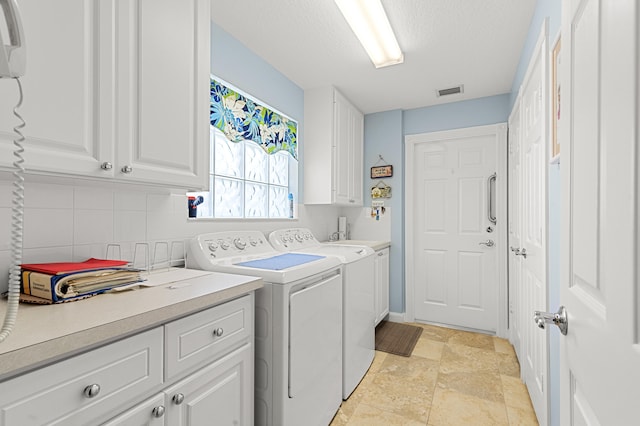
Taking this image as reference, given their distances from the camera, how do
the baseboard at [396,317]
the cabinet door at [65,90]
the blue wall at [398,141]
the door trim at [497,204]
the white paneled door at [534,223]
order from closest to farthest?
the cabinet door at [65,90], the white paneled door at [534,223], the door trim at [497,204], the blue wall at [398,141], the baseboard at [396,317]

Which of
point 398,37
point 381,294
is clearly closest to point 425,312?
point 381,294

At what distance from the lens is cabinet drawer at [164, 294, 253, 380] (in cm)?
98

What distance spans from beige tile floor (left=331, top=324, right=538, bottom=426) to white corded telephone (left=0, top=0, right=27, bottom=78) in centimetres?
207

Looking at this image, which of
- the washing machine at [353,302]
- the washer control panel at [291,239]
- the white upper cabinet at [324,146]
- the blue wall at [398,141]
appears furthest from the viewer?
the blue wall at [398,141]

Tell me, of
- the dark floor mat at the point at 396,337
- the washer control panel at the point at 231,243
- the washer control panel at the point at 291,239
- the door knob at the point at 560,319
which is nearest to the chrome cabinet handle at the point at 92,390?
the washer control panel at the point at 231,243

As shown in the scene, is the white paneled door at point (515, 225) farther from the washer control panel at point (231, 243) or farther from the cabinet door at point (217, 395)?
the cabinet door at point (217, 395)

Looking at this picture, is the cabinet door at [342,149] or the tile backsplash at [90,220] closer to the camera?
the tile backsplash at [90,220]

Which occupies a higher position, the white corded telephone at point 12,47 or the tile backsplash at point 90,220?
the white corded telephone at point 12,47

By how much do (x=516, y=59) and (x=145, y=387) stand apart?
10.1ft

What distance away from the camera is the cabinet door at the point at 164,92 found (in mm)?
1148

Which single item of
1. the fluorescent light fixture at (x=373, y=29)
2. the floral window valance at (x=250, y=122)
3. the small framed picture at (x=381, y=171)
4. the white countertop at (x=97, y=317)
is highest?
the fluorescent light fixture at (x=373, y=29)

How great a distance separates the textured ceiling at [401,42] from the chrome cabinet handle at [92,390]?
1.95 metres

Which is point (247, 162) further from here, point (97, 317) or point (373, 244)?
point (97, 317)

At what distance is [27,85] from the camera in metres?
0.88
